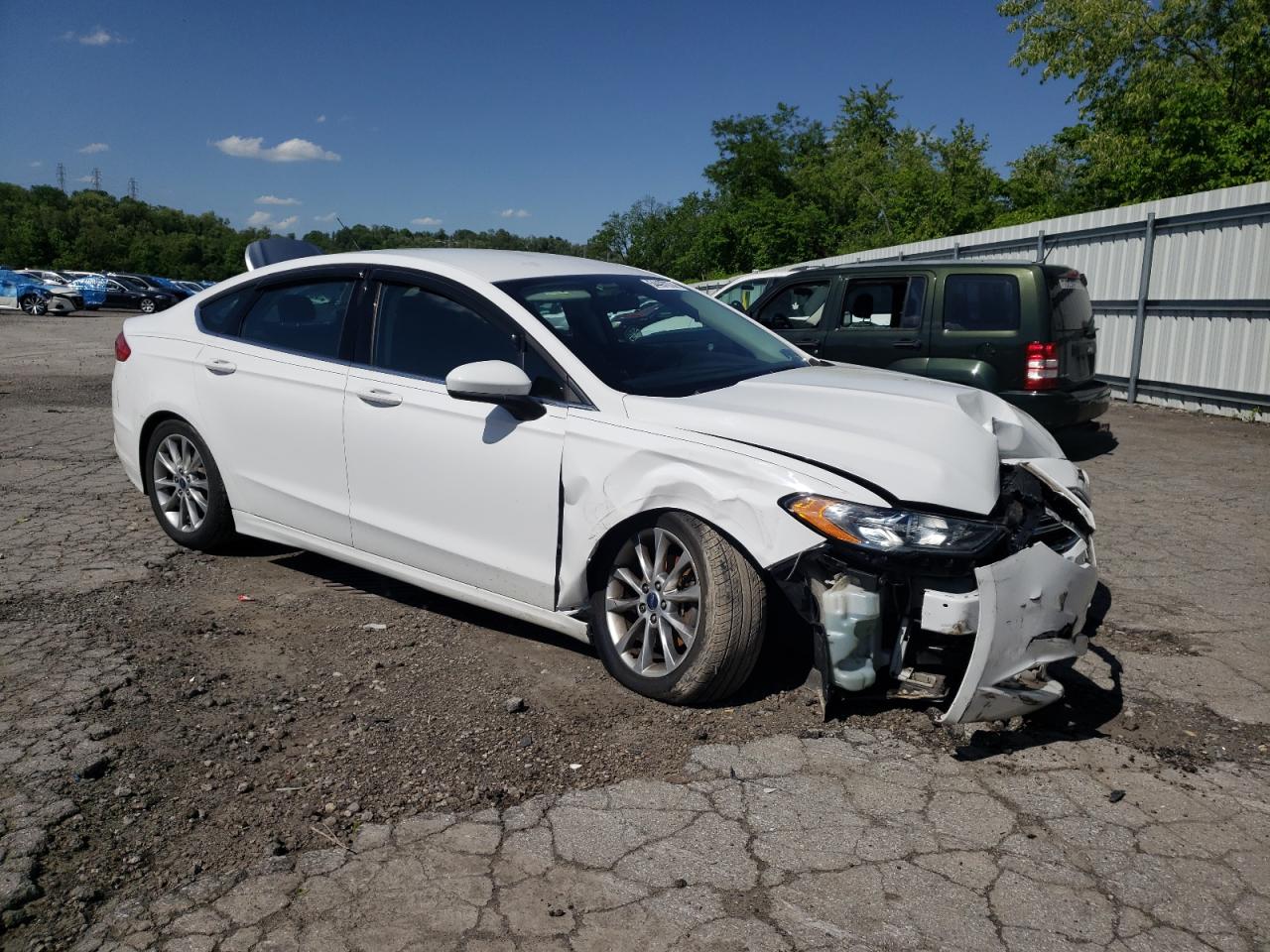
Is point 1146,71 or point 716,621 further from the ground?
point 1146,71

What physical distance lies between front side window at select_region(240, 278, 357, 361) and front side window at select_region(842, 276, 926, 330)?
5.53m

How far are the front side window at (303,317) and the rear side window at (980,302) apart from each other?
5681 mm

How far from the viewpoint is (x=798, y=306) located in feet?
32.4

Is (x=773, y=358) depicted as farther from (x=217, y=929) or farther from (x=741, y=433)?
(x=217, y=929)

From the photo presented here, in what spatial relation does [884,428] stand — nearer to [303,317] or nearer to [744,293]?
[303,317]

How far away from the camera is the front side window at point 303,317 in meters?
4.80

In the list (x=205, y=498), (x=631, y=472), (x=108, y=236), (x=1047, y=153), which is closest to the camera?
(x=631, y=472)

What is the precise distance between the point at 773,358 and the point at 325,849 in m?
2.86

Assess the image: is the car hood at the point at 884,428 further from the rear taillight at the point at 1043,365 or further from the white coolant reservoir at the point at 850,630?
the rear taillight at the point at 1043,365

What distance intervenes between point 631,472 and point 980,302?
5937 mm

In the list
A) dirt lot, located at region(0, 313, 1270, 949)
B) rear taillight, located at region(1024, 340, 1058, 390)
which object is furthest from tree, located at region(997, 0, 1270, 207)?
dirt lot, located at region(0, 313, 1270, 949)

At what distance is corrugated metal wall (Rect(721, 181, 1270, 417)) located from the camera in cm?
1096

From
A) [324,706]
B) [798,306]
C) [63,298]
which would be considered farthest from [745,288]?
[63,298]

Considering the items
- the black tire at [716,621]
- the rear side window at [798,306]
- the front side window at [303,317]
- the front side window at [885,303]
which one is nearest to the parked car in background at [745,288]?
the rear side window at [798,306]
